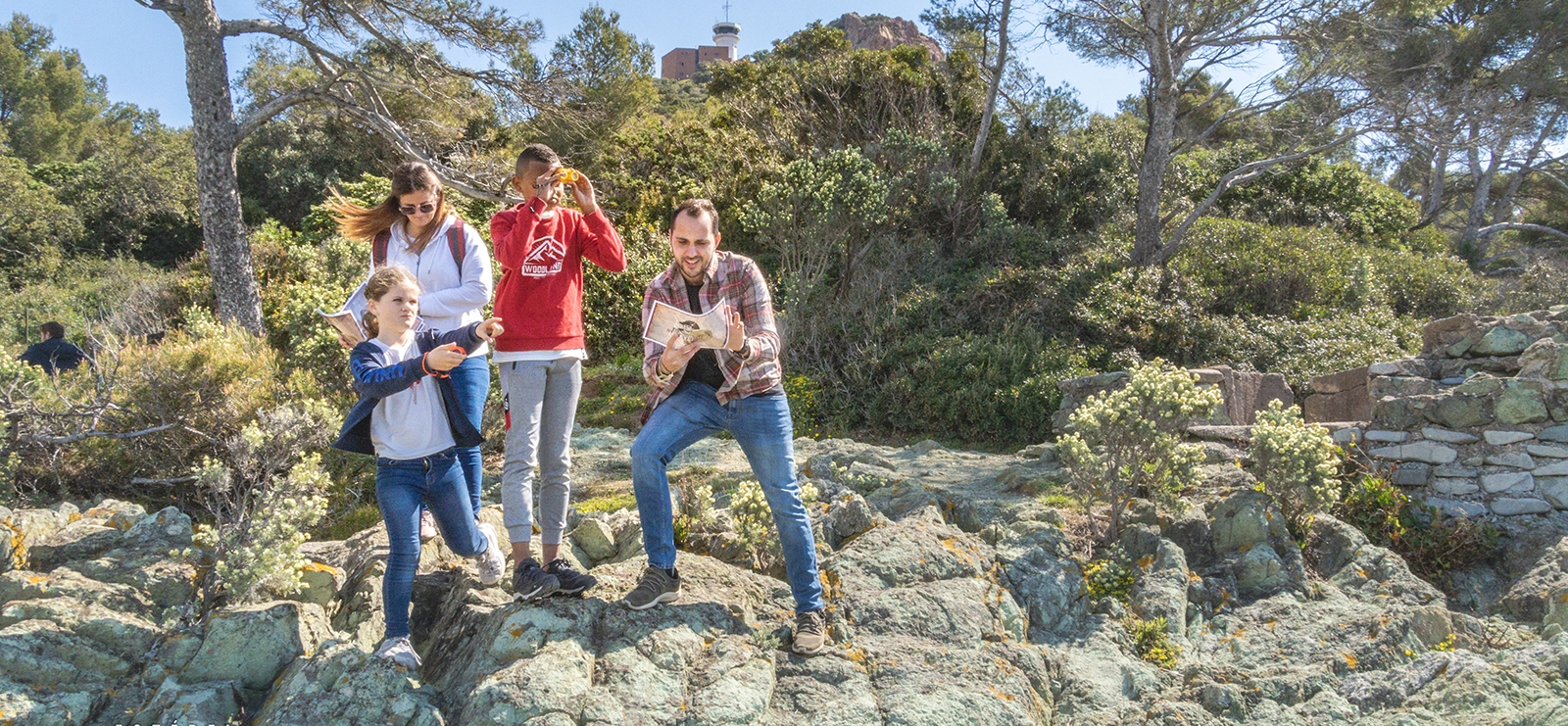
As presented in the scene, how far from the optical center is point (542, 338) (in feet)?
11.9

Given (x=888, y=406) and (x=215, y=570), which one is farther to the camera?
(x=888, y=406)

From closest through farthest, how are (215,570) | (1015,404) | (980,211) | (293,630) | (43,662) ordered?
(43,662) < (293,630) < (215,570) < (1015,404) < (980,211)

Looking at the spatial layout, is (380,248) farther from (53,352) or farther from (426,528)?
(53,352)

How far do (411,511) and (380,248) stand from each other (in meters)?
1.25

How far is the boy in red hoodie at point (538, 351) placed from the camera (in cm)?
362

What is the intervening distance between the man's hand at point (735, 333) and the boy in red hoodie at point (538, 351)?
0.72 m

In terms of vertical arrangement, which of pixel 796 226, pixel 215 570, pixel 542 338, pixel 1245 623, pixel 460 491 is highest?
pixel 796 226

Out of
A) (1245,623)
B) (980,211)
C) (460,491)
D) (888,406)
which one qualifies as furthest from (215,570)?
(980,211)

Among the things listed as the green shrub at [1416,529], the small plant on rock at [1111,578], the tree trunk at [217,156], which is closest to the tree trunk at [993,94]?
the green shrub at [1416,529]

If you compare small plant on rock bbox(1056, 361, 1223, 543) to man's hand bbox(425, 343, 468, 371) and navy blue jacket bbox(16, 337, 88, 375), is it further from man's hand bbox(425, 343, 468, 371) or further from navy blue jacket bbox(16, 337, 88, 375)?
navy blue jacket bbox(16, 337, 88, 375)

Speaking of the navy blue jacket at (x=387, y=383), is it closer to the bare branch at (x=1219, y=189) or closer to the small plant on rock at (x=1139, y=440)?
the small plant on rock at (x=1139, y=440)

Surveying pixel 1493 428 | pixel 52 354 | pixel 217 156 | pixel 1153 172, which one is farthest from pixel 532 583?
pixel 1153 172

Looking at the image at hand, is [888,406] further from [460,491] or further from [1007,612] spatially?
[460,491]

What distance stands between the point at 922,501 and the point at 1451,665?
2.54 metres
